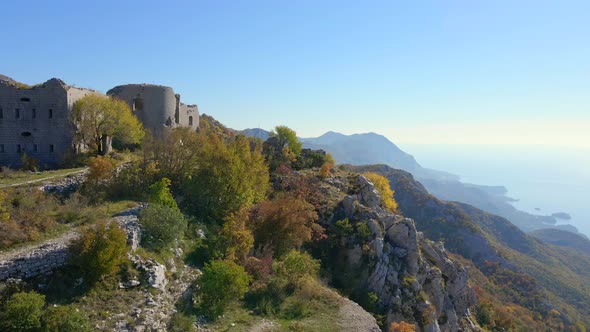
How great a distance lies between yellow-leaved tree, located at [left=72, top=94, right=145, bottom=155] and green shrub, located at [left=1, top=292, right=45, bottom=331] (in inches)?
663

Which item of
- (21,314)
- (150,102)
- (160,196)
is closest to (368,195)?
(160,196)

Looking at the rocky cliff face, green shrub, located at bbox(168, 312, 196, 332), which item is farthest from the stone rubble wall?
the rocky cliff face

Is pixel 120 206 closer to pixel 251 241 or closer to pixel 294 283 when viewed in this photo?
pixel 251 241

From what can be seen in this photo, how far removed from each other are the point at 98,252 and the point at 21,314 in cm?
273

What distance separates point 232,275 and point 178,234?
13.3 ft

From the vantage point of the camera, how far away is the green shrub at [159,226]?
1652 cm

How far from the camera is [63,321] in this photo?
1090cm

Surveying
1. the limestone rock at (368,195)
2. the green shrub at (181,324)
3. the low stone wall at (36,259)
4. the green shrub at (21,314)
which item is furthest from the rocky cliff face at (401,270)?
the green shrub at (21,314)

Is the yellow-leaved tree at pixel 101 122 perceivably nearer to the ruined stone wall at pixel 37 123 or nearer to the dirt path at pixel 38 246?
the ruined stone wall at pixel 37 123

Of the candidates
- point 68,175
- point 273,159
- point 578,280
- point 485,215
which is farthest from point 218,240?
point 485,215

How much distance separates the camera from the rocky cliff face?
24047 mm

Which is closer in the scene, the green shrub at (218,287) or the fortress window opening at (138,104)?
the green shrub at (218,287)

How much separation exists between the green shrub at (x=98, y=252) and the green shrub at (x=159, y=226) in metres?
2.73

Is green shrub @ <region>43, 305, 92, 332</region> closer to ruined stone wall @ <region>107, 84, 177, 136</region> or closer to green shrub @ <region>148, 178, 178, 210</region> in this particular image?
green shrub @ <region>148, 178, 178, 210</region>
